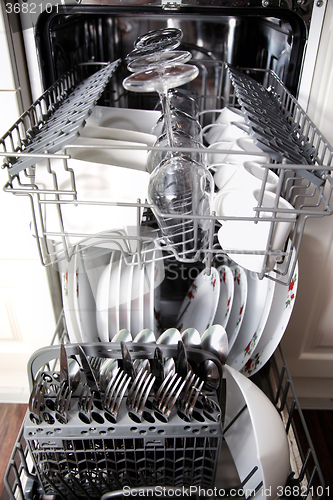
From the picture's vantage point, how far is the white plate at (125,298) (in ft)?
2.39

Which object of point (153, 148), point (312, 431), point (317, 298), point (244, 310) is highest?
point (153, 148)

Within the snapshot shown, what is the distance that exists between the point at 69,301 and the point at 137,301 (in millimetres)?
128

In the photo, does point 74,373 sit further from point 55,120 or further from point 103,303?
point 55,120

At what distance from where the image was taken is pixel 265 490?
482mm

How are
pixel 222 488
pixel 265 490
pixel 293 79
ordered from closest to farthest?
pixel 265 490 < pixel 222 488 < pixel 293 79

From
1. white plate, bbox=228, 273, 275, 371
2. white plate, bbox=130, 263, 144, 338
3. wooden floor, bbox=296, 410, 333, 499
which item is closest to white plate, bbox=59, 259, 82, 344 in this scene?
white plate, bbox=130, 263, 144, 338

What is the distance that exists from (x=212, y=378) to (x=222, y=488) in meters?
0.19

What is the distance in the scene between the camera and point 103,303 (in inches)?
28.5

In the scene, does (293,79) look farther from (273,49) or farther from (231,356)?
(231,356)

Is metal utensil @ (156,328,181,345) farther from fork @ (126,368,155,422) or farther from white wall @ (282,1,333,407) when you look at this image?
white wall @ (282,1,333,407)

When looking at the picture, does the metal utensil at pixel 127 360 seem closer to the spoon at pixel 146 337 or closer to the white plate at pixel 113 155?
the spoon at pixel 146 337

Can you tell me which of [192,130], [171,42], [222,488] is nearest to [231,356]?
[222,488]

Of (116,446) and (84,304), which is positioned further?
(84,304)

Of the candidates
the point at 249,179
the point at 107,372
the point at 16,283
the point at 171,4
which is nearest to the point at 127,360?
the point at 107,372
